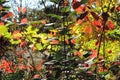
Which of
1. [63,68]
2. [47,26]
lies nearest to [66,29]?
[47,26]

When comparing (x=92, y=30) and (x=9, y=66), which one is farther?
(x=9, y=66)

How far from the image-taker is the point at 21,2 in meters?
13.5

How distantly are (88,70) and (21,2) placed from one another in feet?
35.8

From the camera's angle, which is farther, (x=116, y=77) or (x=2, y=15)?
(x=2, y=15)

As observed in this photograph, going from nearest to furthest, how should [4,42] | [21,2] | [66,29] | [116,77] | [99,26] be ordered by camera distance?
[66,29]
[99,26]
[116,77]
[4,42]
[21,2]

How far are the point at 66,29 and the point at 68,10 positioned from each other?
0.20 metres

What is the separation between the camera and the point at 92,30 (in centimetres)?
363

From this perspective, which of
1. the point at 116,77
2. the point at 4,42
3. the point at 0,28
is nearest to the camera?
the point at 0,28

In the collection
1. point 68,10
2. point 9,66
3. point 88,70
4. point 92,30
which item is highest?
point 68,10

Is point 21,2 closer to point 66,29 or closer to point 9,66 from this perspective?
point 9,66

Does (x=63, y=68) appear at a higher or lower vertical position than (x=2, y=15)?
lower

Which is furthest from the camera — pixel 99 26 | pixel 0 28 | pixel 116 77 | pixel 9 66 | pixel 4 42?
pixel 9 66

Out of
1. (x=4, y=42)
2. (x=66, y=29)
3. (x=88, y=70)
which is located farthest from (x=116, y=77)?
Result: (x=4, y=42)

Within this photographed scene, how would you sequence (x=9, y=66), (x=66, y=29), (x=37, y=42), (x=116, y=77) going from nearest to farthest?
1. (x=66, y=29)
2. (x=116, y=77)
3. (x=37, y=42)
4. (x=9, y=66)
